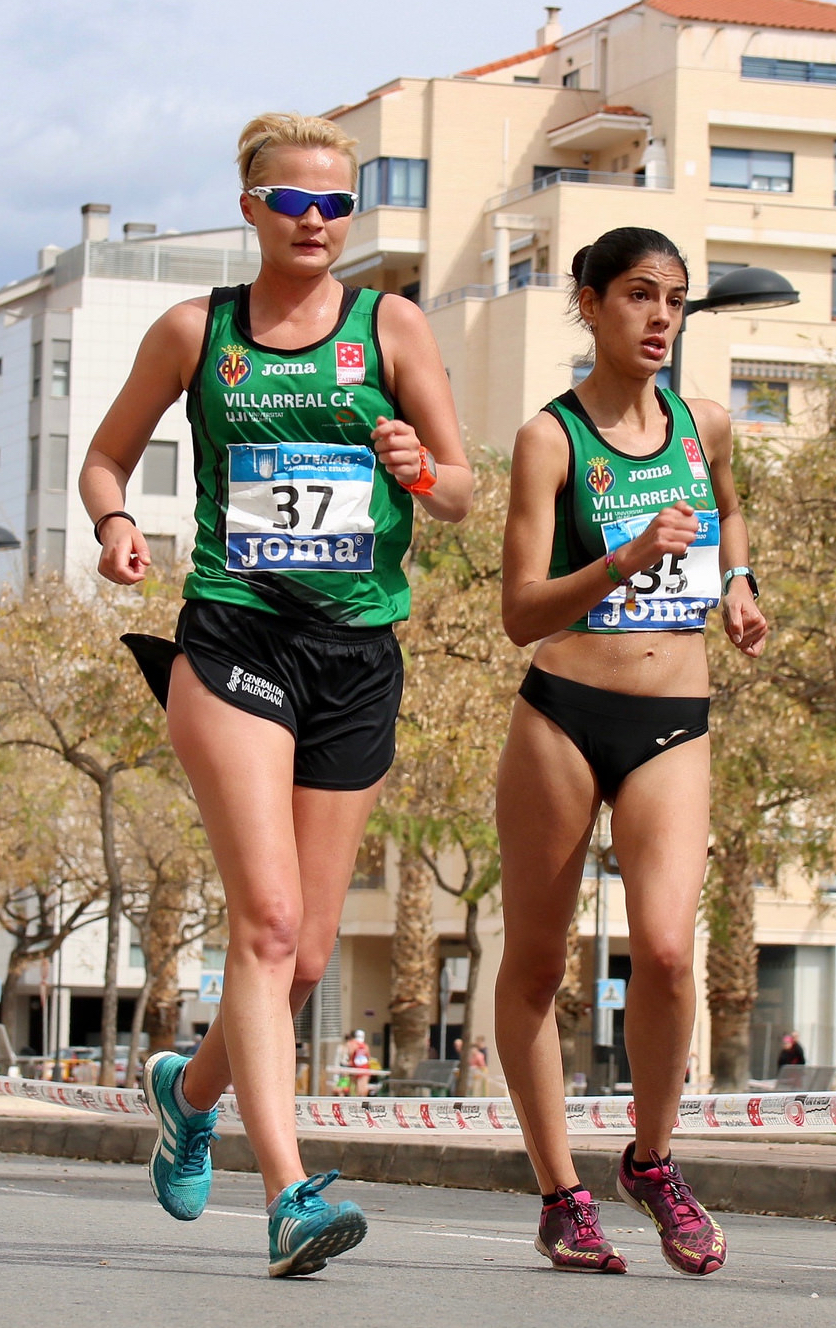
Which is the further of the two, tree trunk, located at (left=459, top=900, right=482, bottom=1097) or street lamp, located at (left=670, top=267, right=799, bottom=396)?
tree trunk, located at (left=459, top=900, right=482, bottom=1097)

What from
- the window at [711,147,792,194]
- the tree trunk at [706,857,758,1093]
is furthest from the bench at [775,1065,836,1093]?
the window at [711,147,792,194]

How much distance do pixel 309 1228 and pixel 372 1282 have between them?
1.41ft

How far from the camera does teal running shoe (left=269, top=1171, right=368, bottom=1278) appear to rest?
474 cm

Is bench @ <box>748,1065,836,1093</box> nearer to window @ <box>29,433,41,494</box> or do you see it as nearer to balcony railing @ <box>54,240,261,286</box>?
window @ <box>29,433,41,494</box>

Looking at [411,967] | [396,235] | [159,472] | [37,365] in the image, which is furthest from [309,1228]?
[37,365]

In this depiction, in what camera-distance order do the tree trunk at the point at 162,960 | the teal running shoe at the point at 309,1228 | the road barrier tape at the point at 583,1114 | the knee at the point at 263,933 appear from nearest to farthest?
the teal running shoe at the point at 309,1228, the knee at the point at 263,933, the road barrier tape at the point at 583,1114, the tree trunk at the point at 162,960

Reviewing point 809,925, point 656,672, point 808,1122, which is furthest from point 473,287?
point 656,672

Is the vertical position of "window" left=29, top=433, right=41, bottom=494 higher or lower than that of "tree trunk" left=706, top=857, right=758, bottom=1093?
higher

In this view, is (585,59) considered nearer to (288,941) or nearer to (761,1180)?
(761,1180)

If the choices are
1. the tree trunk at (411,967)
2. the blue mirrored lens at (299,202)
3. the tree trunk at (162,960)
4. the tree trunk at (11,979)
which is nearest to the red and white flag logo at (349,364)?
the blue mirrored lens at (299,202)

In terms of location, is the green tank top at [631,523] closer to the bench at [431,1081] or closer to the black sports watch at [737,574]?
the black sports watch at [737,574]

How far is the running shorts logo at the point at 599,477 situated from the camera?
19.2ft

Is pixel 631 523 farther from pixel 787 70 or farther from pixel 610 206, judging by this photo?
pixel 787 70

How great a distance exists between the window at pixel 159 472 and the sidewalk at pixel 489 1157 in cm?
6588
